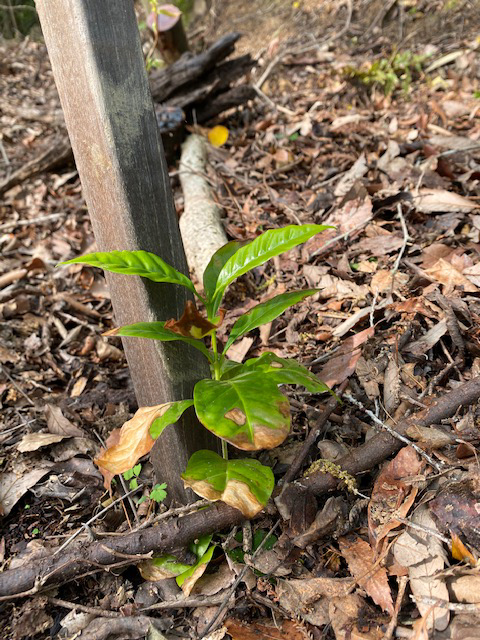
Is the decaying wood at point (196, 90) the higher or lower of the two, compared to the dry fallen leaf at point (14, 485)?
higher

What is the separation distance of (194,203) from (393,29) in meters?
3.86

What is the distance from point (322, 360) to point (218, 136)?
120 inches

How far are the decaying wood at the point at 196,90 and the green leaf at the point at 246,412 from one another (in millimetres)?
3435

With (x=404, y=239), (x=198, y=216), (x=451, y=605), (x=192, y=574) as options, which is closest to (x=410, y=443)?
(x=451, y=605)

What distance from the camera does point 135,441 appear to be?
4.70 ft

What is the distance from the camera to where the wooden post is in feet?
4.75

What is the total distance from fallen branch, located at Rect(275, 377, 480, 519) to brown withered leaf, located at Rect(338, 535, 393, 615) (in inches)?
6.9

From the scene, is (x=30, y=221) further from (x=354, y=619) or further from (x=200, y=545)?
(x=354, y=619)

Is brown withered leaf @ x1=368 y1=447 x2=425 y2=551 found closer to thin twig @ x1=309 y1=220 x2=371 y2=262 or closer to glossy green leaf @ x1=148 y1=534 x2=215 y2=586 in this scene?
glossy green leaf @ x1=148 y1=534 x2=215 y2=586

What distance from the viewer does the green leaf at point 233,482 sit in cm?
136

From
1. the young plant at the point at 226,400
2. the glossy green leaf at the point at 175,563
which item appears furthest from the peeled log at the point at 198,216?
the glossy green leaf at the point at 175,563

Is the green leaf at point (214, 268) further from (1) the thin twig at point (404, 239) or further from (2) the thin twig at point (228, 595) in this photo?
(1) the thin twig at point (404, 239)

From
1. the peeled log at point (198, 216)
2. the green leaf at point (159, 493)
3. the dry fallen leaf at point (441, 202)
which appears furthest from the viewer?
the peeled log at point (198, 216)

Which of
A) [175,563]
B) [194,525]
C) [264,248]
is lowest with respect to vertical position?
[175,563]
